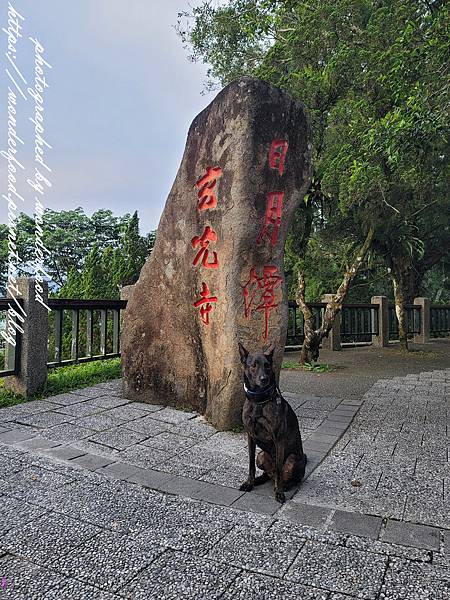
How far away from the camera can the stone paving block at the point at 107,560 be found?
2.14 meters

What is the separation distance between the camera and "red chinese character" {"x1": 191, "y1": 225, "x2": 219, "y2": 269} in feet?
16.0

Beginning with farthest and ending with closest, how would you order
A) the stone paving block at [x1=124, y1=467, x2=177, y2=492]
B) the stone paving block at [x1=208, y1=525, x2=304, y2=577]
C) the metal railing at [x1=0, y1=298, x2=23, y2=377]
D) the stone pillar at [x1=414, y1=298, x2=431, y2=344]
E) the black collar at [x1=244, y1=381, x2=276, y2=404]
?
the stone pillar at [x1=414, y1=298, x2=431, y2=344]
the metal railing at [x1=0, y1=298, x2=23, y2=377]
the stone paving block at [x1=124, y1=467, x2=177, y2=492]
the black collar at [x1=244, y1=381, x2=276, y2=404]
the stone paving block at [x1=208, y1=525, x2=304, y2=577]

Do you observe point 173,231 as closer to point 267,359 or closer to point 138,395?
point 138,395

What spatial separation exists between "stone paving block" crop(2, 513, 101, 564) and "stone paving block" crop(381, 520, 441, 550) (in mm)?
1690

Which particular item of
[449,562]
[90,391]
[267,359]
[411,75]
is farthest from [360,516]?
[411,75]

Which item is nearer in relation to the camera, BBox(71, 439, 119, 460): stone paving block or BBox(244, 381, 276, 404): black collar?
BBox(244, 381, 276, 404): black collar

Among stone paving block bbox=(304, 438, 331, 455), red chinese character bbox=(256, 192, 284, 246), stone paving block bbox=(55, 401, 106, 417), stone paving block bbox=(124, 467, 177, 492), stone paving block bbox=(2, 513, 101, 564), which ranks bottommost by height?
stone paving block bbox=(2, 513, 101, 564)

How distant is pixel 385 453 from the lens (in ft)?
13.2

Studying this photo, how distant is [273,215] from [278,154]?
67cm

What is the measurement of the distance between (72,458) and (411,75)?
6584 millimetres

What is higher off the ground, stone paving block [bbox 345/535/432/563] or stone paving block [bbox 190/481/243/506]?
stone paving block [bbox 190/481/243/506]

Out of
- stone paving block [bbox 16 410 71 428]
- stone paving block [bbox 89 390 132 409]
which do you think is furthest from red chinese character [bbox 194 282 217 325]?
stone paving block [bbox 16 410 71 428]

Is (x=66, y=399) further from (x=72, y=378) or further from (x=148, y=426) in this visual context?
(x=148, y=426)

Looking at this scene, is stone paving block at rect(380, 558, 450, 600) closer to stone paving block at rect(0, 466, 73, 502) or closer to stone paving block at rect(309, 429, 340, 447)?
stone paving block at rect(309, 429, 340, 447)
